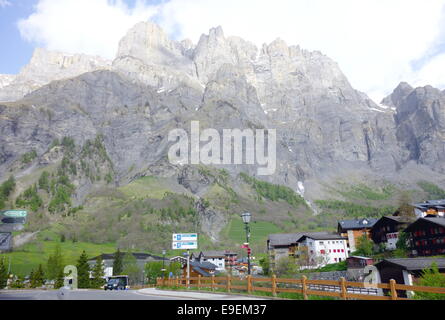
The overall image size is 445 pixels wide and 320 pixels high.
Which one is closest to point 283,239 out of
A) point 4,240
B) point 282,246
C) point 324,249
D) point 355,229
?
point 282,246

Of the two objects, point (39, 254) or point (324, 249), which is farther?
point (39, 254)

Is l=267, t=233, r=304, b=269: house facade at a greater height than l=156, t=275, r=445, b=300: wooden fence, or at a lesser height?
greater

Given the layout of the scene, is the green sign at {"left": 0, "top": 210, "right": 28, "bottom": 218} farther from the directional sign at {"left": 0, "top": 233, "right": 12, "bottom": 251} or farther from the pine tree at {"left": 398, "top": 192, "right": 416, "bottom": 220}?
the pine tree at {"left": 398, "top": 192, "right": 416, "bottom": 220}

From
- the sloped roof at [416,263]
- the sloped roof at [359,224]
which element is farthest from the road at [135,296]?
the sloped roof at [359,224]

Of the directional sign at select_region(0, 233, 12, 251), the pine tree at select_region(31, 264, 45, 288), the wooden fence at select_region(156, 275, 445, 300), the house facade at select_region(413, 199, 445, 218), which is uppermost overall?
the house facade at select_region(413, 199, 445, 218)

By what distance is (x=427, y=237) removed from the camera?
3086 inches

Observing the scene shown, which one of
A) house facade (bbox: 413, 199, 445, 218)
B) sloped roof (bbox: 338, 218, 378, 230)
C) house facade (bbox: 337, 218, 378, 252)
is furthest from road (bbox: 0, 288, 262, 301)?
sloped roof (bbox: 338, 218, 378, 230)

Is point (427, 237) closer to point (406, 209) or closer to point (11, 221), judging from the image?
point (406, 209)

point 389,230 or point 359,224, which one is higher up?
point 359,224

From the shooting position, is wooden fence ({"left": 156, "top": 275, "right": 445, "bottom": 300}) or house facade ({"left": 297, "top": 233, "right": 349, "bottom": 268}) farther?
house facade ({"left": 297, "top": 233, "right": 349, "bottom": 268})

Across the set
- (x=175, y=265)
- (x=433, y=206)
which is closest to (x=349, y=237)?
(x=433, y=206)

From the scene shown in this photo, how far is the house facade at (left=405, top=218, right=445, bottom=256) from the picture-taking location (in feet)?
248
